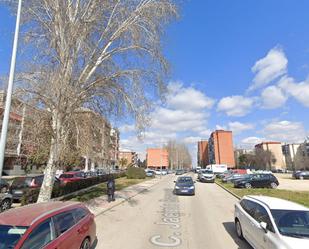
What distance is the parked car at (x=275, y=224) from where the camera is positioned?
5742 mm

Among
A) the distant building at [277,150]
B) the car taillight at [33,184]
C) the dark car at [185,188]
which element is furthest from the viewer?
the distant building at [277,150]

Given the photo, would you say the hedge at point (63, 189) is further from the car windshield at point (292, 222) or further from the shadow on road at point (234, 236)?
the car windshield at point (292, 222)

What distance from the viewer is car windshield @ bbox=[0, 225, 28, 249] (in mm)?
4426

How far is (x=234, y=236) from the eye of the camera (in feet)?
30.1

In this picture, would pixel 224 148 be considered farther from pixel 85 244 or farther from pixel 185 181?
pixel 85 244

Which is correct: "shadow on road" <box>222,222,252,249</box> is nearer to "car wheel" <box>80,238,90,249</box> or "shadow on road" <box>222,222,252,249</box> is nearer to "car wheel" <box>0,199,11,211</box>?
"car wheel" <box>80,238,90,249</box>

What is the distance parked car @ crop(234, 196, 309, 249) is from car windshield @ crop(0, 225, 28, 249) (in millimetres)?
4922

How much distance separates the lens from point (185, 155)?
496 feet

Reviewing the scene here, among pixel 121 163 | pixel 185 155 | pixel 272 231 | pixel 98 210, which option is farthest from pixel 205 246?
pixel 185 155

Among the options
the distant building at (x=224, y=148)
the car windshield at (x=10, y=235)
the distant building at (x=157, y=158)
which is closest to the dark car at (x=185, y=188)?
the car windshield at (x=10, y=235)

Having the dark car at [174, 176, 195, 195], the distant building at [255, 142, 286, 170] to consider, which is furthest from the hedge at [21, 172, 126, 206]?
the distant building at [255, 142, 286, 170]

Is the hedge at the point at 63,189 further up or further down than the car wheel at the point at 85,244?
further up

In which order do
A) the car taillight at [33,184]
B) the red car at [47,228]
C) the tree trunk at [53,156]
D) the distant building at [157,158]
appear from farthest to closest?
the distant building at [157,158] → the car taillight at [33,184] → the tree trunk at [53,156] → the red car at [47,228]

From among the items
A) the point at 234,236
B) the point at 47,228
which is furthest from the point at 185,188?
the point at 47,228
